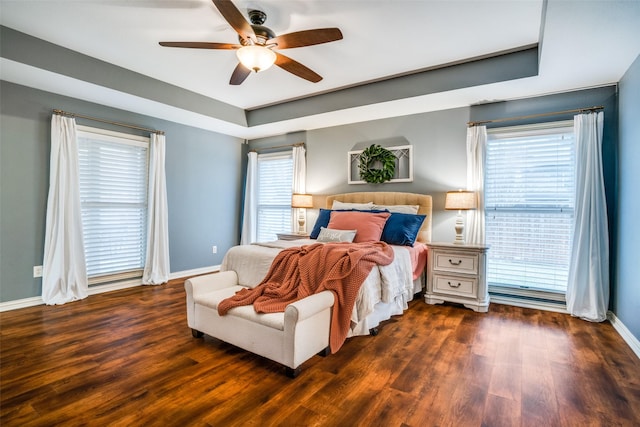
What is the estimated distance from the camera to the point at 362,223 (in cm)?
364

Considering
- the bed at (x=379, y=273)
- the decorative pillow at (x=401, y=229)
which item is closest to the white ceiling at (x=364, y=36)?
the decorative pillow at (x=401, y=229)

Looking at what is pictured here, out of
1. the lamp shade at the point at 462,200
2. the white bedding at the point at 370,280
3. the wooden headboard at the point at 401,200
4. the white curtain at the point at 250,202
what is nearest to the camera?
the white bedding at the point at 370,280

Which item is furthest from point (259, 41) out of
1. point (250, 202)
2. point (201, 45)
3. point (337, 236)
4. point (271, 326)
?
point (250, 202)

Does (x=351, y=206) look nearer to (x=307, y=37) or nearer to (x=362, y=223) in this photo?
(x=362, y=223)

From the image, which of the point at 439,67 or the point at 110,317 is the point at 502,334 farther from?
the point at 110,317

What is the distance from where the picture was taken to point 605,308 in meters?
3.07

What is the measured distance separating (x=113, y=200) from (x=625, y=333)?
567 centimetres

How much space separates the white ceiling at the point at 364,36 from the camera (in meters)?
2.36

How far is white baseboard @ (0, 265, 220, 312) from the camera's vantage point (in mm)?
3354

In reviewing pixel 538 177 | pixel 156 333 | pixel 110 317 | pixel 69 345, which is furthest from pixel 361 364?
pixel 538 177

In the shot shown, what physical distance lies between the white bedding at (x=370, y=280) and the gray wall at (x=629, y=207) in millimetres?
1777

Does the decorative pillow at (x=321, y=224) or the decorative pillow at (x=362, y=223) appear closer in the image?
the decorative pillow at (x=362, y=223)

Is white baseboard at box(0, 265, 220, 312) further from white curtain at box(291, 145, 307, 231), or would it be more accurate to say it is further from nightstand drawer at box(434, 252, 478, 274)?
nightstand drawer at box(434, 252, 478, 274)

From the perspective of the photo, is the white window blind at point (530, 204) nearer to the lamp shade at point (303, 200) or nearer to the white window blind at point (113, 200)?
the lamp shade at point (303, 200)
